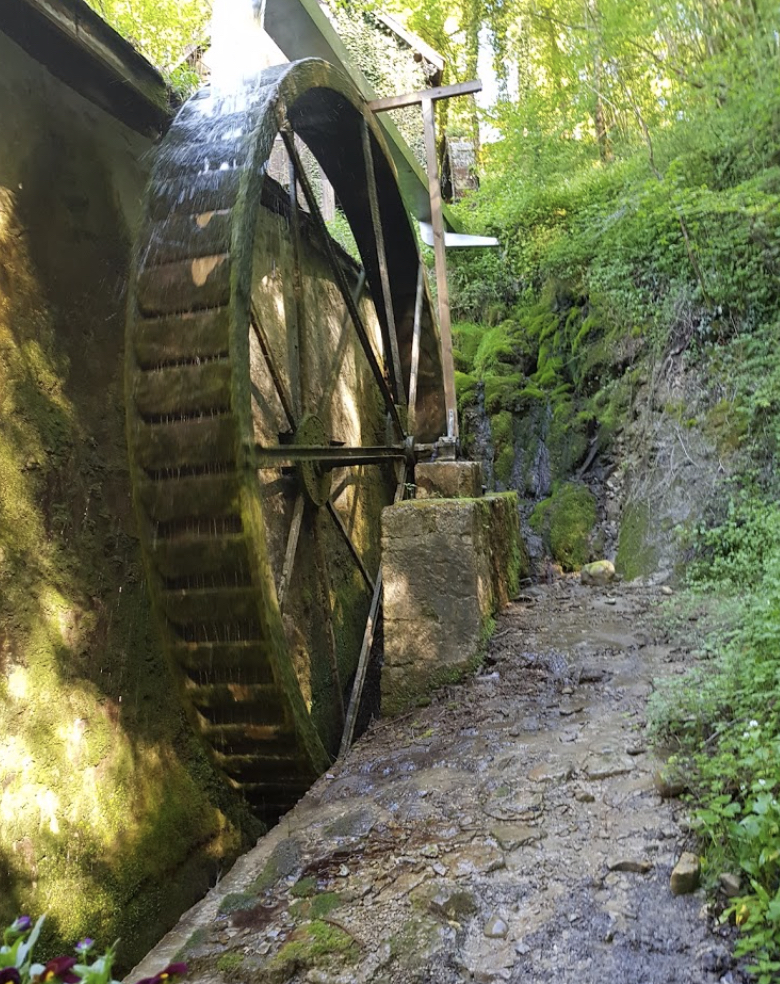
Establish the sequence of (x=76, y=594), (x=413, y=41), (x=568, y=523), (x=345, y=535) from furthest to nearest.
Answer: (x=413, y=41)
(x=568, y=523)
(x=345, y=535)
(x=76, y=594)

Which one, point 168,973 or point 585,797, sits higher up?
point 168,973

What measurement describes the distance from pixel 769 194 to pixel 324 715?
4.97 meters

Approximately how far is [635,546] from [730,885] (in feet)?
14.3

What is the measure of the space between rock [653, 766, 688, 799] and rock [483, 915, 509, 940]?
2.32ft

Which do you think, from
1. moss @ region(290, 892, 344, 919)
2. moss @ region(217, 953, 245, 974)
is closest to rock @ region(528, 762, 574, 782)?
moss @ region(290, 892, 344, 919)

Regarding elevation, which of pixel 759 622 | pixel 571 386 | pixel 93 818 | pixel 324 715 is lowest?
pixel 324 715

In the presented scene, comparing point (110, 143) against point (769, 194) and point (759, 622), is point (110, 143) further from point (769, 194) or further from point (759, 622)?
point (769, 194)

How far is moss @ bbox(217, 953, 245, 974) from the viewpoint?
1872 millimetres

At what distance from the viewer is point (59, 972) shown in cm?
111

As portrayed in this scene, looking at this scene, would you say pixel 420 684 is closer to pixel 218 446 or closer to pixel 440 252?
pixel 218 446

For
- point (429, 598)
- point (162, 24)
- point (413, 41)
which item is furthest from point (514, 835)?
point (413, 41)

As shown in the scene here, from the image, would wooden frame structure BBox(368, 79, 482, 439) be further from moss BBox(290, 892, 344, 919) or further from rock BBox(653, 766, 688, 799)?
moss BBox(290, 892, 344, 919)

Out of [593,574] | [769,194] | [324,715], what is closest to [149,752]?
[324,715]

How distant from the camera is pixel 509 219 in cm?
929
